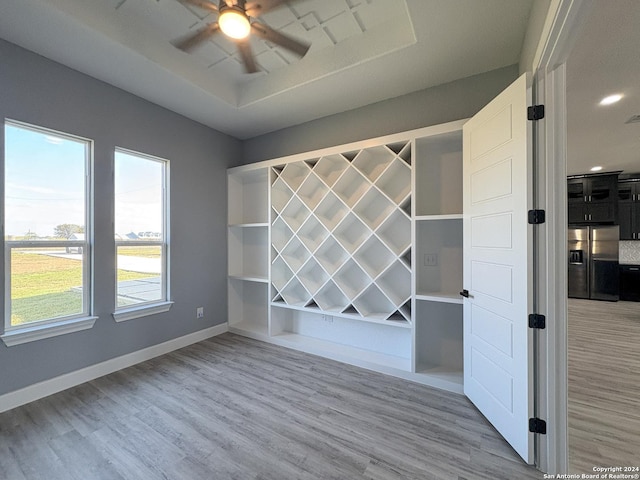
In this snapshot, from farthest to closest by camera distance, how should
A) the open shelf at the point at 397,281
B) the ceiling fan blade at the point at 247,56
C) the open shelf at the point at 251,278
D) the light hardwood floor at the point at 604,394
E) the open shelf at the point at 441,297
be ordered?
the open shelf at the point at 251,278, the open shelf at the point at 397,281, the open shelf at the point at 441,297, the ceiling fan blade at the point at 247,56, the light hardwood floor at the point at 604,394

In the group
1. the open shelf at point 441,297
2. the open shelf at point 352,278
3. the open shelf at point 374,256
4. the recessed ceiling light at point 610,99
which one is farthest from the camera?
the open shelf at point 352,278

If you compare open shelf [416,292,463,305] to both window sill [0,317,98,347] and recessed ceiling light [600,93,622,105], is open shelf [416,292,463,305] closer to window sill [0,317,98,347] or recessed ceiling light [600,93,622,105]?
recessed ceiling light [600,93,622,105]

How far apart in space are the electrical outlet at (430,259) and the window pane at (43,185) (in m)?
3.44

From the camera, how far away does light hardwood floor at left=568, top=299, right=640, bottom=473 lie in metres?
1.68

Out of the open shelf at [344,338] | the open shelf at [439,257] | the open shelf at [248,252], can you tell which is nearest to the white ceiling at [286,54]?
the open shelf at [439,257]

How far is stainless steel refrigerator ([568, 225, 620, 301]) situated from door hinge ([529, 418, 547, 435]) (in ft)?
21.5

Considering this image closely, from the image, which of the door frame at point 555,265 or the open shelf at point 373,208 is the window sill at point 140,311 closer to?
the open shelf at point 373,208

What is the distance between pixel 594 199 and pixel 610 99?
15.3 ft

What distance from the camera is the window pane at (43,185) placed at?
219 cm

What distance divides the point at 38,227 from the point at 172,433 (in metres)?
2.11

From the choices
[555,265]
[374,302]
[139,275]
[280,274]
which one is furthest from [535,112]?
[139,275]

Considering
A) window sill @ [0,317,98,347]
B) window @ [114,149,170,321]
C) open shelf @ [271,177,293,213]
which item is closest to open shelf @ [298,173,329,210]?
open shelf @ [271,177,293,213]

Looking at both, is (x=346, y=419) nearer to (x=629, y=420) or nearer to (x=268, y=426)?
(x=268, y=426)

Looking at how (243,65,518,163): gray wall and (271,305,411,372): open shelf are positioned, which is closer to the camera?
(243,65,518,163): gray wall
